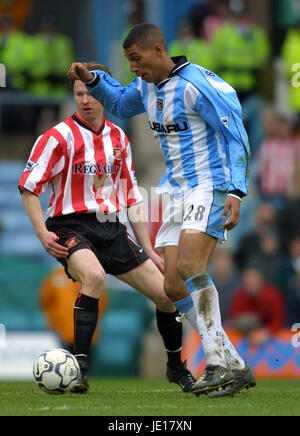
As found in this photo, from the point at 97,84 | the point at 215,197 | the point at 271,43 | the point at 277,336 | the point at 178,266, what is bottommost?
the point at 277,336

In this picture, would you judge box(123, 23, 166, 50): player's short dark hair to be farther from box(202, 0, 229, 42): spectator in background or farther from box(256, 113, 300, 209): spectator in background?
box(202, 0, 229, 42): spectator in background

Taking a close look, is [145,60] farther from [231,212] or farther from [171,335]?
[171,335]

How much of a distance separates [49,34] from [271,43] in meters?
4.01

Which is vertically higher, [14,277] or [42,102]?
[42,102]

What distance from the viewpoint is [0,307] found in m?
12.6

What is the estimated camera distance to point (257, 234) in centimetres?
1261

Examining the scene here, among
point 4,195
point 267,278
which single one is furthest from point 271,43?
point 267,278

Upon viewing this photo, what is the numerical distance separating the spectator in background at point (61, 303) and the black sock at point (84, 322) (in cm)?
500

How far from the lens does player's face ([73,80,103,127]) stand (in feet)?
22.4

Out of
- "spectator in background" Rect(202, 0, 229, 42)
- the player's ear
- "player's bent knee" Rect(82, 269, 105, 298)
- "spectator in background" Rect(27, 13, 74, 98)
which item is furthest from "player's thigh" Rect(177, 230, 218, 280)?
"spectator in background" Rect(27, 13, 74, 98)

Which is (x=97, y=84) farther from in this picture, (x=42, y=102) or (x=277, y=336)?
(x=42, y=102)

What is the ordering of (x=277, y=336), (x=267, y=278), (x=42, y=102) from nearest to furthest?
(x=277, y=336) < (x=267, y=278) < (x=42, y=102)

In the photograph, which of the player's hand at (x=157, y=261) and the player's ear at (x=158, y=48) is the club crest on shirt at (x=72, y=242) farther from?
the player's ear at (x=158, y=48)
